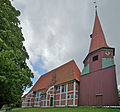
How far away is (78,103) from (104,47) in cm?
880

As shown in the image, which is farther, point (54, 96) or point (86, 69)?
point (54, 96)

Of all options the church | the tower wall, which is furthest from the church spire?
the tower wall

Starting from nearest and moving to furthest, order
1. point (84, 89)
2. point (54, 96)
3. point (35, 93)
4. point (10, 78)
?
point (10, 78), point (84, 89), point (54, 96), point (35, 93)

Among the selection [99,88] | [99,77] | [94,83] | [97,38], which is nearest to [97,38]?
[97,38]

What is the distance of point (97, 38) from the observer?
20.2m

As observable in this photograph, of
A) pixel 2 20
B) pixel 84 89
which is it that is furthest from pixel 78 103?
pixel 2 20

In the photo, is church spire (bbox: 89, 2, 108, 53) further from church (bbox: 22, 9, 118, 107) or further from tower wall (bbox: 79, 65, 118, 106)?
tower wall (bbox: 79, 65, 118, 106)

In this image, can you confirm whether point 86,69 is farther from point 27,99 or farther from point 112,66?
point 27,99

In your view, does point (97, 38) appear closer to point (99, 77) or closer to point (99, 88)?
point (99, 77)

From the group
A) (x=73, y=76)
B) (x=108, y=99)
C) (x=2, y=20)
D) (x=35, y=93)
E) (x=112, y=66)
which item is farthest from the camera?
(x=35, y=93)

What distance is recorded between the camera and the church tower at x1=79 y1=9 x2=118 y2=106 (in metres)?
15.3

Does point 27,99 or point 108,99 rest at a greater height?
point 108,99

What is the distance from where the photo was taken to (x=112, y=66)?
52.4ft

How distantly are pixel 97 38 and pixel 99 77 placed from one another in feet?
20.8
